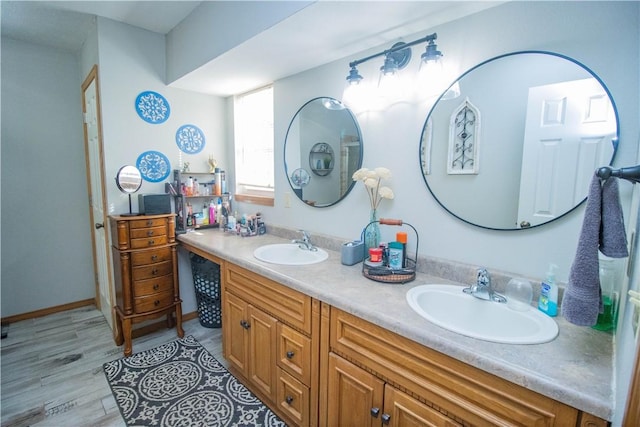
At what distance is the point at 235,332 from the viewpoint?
1.88m

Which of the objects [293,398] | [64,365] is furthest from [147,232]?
[293,398]

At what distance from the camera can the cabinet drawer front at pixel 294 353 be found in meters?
1.40

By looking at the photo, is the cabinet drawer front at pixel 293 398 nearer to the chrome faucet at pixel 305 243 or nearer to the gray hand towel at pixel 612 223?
the chrome faucet at pixel 305 243

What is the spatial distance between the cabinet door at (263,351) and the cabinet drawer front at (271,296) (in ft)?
0.21

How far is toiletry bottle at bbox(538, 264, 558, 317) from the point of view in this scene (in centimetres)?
107

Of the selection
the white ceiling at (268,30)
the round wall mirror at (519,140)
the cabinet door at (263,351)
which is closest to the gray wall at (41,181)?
the white ceiling at (268,30)

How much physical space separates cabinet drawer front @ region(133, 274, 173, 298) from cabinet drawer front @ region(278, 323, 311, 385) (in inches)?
50.7

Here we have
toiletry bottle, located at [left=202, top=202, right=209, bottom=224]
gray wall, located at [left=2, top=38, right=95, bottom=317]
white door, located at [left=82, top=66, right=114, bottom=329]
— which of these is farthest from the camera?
toiletry bottle, located at [left=202, top=202, right=209, bottom=224]

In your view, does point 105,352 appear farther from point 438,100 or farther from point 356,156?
point 438,100

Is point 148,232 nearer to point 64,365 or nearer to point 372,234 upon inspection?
point 64,365

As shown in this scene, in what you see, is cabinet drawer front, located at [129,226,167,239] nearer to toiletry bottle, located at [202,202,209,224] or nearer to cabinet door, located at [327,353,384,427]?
toiletry bottle, located at [202,202,209,224]

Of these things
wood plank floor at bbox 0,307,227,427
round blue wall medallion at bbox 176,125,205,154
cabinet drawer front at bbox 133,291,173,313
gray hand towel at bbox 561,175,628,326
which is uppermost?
round blue wall medallion at bbox 176,125,205,154

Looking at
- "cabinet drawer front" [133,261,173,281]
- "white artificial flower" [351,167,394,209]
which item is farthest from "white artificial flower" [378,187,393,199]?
"cabinet drawer front" [133,261,173,281]

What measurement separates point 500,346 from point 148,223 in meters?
2.26
